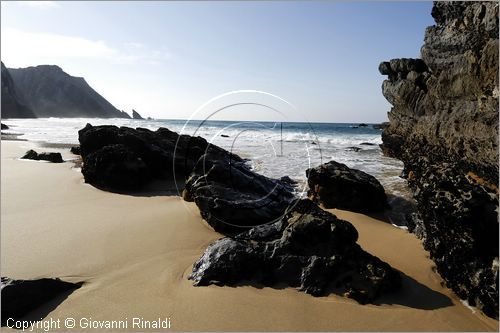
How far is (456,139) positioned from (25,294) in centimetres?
1270

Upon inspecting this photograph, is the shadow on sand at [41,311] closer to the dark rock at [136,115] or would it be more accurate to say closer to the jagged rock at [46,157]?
the jagged rock at [46,157]

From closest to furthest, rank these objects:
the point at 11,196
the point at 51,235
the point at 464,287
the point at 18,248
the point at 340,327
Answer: the point at 340,327 < the point at 464,287 < the point at 18,248 < the point at 51,235 < the point at 11,196

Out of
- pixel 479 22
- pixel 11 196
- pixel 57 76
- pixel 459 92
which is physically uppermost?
pixel 57 76

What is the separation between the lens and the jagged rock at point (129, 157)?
9.72 m

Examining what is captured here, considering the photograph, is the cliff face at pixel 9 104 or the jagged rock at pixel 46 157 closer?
the jagged rock at pixel 46 157

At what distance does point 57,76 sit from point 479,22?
160m

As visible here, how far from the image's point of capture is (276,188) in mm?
8727

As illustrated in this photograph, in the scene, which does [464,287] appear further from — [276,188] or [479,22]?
[479,22]

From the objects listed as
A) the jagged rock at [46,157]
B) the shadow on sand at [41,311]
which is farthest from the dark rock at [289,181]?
the jagged rock at [46,157]

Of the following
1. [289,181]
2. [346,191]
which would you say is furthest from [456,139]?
[346,191]

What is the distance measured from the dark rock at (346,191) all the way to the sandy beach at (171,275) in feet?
1.28

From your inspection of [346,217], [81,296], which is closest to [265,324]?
[81,296]

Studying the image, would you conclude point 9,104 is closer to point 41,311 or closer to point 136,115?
point 136,115

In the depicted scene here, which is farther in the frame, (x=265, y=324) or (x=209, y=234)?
(x=209, y=234)
